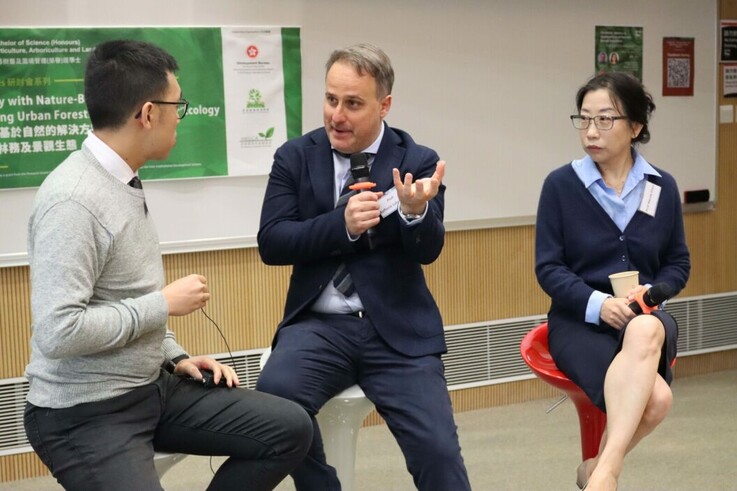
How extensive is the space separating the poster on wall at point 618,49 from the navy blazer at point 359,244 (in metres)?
1.99

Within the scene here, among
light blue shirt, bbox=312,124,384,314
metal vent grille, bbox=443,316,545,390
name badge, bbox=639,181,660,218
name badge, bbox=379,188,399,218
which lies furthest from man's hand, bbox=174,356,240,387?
metal vent grille, bbox=443,316,545,390

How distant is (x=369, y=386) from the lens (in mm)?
2684

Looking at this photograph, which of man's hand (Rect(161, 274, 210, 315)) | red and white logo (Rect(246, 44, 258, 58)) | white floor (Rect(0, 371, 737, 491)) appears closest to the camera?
man's hand (Rect(161, 274, 210, 315))

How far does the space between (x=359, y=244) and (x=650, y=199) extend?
0.95 m

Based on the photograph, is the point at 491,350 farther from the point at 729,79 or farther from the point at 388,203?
the point at 388,203

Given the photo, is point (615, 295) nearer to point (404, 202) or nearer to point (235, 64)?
point (404, 202)

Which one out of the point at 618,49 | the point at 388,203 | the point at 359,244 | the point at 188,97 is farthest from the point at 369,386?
the point at 618,49

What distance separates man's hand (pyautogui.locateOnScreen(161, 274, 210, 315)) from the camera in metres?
2.21

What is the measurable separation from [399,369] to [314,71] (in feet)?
5.47

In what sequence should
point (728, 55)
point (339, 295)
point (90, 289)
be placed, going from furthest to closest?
point (728, 55) < point (339, 295) < point (90, 289)

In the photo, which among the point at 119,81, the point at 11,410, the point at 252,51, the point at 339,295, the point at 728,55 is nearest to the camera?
the point at 119,81

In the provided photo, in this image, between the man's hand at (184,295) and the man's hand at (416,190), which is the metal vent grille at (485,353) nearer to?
the man's hand at (416,190)

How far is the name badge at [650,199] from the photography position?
3012mm

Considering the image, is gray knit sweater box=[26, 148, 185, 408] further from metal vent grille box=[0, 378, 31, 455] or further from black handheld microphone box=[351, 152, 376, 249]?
metal vent grille box=[0, 378, 31, 455]
